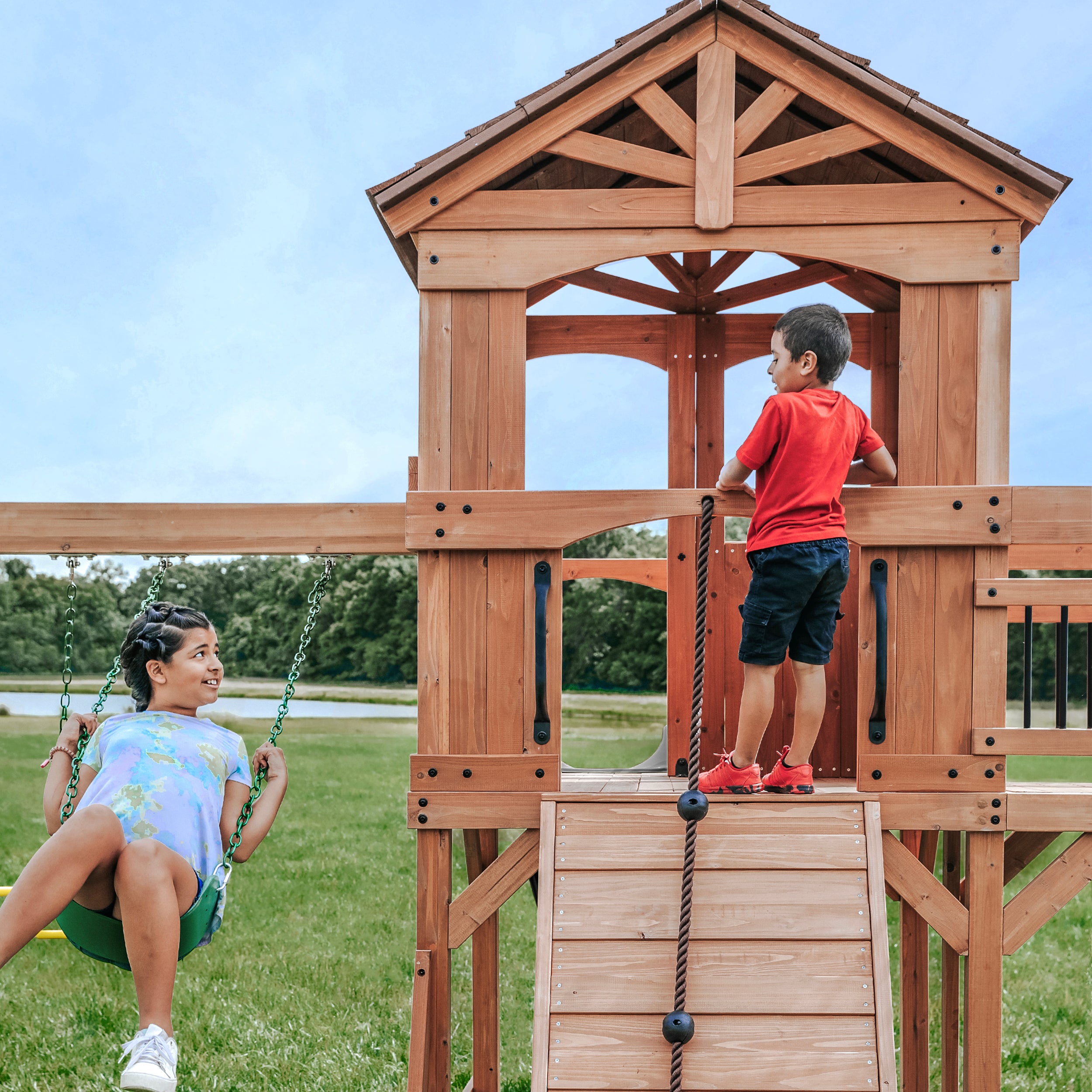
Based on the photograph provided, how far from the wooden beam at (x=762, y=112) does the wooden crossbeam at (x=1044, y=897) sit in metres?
2.73

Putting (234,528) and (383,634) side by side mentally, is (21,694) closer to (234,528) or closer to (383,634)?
(383,634)

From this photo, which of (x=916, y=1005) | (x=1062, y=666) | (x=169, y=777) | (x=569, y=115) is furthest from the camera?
(x=916, y=1005)

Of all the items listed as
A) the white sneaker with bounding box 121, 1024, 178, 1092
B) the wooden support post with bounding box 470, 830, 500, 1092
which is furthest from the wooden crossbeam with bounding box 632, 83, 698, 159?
the white sneaker with bounding box 121, 1024, 178, 1092

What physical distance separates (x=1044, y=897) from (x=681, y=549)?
6.53 feet

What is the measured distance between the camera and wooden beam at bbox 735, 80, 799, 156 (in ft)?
12.3

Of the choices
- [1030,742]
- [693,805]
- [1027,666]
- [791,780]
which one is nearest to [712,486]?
[1027,666]

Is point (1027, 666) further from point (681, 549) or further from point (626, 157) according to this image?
point (626, 157)

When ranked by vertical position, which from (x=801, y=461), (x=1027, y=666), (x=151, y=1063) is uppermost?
(x=801, y=461)

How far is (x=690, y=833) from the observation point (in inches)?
126

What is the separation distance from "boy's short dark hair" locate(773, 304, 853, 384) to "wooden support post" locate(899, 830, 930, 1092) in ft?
8.68

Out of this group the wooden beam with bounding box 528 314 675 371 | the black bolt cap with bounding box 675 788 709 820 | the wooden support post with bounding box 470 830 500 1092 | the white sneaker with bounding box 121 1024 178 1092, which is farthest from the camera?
the wooden beam with bounding box 528 314 675 371

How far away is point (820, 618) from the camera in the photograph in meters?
3.59

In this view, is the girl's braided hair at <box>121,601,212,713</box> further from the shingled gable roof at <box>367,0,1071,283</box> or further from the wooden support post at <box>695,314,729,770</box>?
the wooden support post at <box>695,314,729,770</box>

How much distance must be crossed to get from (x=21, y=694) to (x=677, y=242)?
19.1 meters
